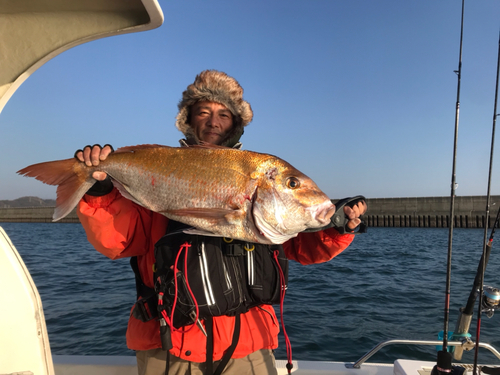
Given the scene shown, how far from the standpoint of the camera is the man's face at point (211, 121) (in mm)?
2756

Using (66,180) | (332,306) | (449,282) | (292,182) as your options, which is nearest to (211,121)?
(292,182)

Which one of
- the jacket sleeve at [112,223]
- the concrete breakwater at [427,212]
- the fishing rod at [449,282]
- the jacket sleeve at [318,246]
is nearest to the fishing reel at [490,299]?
the fishing rod at [449,282]

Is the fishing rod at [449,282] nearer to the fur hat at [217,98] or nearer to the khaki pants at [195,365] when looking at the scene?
the khaki pants at [195,365]

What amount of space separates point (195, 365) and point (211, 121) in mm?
1887

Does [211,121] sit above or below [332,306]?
above

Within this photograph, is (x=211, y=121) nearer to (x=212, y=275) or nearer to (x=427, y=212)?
(x=212, y=275)

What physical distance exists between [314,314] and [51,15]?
7.28m

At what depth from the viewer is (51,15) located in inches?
76.1

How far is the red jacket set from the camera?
83.4 inches

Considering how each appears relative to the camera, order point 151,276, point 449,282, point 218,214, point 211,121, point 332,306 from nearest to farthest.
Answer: point 218,214 → point 151,276 → point 211,121 → point 449,282 → point 332,306

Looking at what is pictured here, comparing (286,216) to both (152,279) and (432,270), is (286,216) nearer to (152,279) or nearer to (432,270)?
(152,279)

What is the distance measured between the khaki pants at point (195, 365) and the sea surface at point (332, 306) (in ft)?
11.3

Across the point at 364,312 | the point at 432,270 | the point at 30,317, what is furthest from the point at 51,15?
the point at 432,270

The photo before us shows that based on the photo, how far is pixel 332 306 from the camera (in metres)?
8.00
